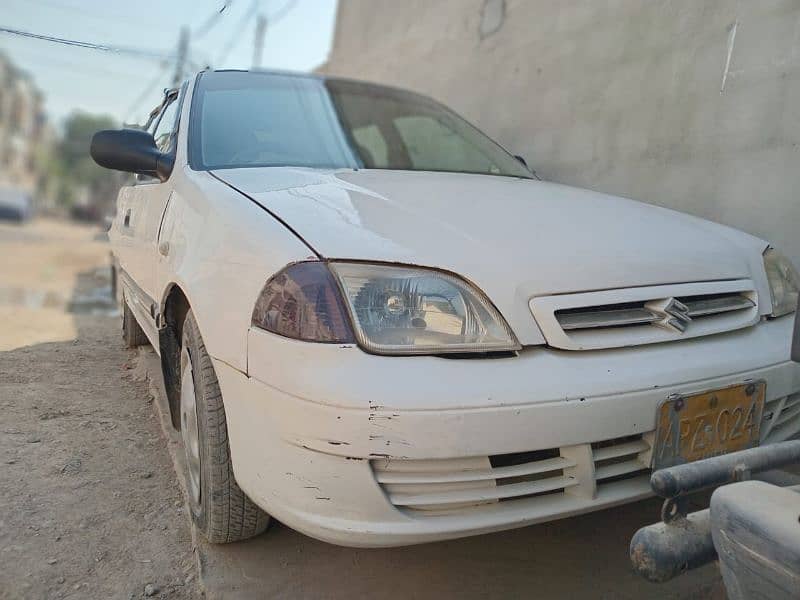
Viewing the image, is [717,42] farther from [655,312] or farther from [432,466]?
[432,466]

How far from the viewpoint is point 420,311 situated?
1.49 metres

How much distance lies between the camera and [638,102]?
3.68m

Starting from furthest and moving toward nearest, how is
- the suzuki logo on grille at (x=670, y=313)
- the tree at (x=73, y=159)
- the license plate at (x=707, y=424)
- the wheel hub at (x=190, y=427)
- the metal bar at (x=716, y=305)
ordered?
the tree at (x=73, y=159)
the wheel hub at (x=190, y=427)
the metal bar at (x=716, y=305)
the suzuki logo on grille at (x=670, y=313)
the license plate at (x=707, y=424)

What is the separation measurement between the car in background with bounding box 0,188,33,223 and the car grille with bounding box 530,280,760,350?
2870mm

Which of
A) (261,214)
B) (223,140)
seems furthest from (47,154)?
(261,214)

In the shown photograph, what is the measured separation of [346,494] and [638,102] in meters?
3.13

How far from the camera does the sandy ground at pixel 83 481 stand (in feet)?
5.91

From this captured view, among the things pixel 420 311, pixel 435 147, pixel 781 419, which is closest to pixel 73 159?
pixel 435 147

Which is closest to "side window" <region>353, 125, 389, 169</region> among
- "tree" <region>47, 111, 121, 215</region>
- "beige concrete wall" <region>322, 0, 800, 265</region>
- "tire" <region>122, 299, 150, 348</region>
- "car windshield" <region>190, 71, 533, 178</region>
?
"car windshield" <region>190, 71, 533, 178</region>

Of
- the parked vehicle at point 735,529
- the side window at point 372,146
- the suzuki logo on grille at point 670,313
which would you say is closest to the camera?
the parked vehicle at point 735,529

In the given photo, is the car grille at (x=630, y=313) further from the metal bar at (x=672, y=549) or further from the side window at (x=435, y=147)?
the side window at (x=435, y=147)

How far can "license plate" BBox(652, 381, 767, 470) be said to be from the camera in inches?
60.2

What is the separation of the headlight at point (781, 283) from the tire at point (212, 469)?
5.35 feet

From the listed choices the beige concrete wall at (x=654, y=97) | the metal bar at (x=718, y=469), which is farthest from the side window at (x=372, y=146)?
the metal bar at (x=718, y=469)
